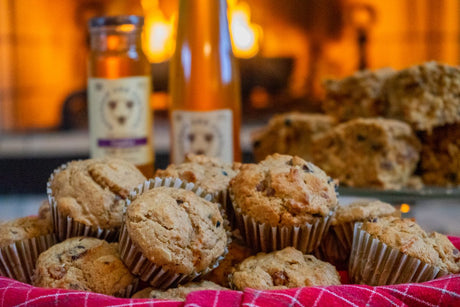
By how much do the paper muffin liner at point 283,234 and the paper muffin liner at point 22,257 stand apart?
323mm

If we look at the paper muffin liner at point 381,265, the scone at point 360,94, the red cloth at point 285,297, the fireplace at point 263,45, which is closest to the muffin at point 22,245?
the red cloth at point 285,297

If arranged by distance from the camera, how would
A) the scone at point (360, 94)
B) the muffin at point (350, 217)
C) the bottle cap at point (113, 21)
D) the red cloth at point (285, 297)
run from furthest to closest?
1. the scone at point (360, 94)
2. the bottle cap at point (113, 21)
3. the muffin at point (350, 217)
4. the red cloth at point (285, 297)

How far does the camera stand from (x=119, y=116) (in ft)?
4.29

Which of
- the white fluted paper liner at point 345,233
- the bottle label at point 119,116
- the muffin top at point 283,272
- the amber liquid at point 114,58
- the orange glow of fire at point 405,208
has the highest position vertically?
the amber liquid at point 114,58

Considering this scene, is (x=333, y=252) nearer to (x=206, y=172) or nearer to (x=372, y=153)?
(x=206, y=172)

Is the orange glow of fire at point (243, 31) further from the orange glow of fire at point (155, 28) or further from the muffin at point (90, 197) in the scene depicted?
the muffin at point (90, 197)

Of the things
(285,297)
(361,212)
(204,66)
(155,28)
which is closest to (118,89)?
(204,66)

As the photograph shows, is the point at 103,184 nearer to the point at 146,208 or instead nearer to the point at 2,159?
the point at 146,208

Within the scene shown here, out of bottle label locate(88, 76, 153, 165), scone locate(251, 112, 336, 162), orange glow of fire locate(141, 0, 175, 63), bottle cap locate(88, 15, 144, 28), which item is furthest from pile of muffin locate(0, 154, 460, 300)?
orange glow of fire locate(141, 0, 175, 63)

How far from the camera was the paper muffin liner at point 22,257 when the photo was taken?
86 cm

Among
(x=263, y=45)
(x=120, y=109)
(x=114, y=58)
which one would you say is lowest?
(x=120, y=109)

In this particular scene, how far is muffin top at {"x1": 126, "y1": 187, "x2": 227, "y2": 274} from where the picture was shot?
30.4 inches

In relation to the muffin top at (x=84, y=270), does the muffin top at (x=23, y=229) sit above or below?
above

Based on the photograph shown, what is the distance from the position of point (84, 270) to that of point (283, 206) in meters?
0.31
